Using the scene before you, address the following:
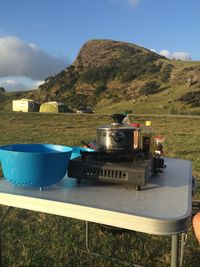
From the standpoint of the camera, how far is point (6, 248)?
2494 millimetres

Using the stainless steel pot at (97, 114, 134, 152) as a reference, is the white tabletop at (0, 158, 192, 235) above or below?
below

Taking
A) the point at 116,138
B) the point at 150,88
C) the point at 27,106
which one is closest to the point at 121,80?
the point at 150,88

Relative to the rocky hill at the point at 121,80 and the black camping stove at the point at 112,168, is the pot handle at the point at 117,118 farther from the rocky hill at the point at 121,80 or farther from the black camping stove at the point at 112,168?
the rocky hill at the point at 121,80

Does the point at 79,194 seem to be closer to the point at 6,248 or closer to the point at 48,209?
the point at 48,209

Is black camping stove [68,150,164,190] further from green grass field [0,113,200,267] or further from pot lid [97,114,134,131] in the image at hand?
green grass field [0,113,200,267]

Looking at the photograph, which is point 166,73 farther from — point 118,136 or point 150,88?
point 118,136

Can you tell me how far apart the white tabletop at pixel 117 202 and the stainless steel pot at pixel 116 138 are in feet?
0.51

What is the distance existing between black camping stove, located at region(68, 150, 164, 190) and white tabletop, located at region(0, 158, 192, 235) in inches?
1.7

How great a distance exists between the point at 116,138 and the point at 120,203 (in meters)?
0.32

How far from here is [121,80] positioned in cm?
6291

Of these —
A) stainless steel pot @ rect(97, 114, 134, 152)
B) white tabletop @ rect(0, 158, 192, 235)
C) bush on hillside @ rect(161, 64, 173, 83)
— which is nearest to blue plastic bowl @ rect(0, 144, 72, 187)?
white tabletop @ rect(0, 158, 192, 235)

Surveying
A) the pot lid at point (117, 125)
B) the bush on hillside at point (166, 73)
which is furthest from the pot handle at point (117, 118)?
the bush on hillside at point (166, 73)

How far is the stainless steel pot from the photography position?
1.36 metres

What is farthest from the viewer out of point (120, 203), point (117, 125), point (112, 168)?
point (117, 125)
